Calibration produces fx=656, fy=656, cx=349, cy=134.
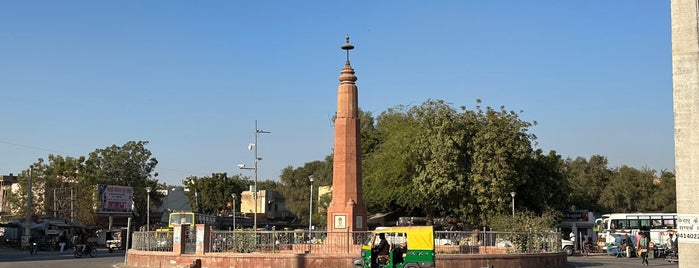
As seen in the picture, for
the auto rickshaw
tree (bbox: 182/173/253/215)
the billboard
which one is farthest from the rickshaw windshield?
tree (bbox: 182/173/253/215)

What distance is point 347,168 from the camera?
90.7 feet

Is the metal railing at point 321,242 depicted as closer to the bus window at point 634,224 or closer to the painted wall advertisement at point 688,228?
the painted wall advertisement at point 688,228

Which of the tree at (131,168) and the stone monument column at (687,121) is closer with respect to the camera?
the stone monument column at (687,121)

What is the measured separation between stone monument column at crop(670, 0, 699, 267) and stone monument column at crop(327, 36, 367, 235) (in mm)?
17280

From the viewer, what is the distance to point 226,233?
24859 millimetres

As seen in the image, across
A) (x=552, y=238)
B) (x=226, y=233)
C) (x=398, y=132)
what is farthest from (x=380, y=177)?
(x=226, y=233)

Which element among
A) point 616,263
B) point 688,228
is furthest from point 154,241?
point 688,228

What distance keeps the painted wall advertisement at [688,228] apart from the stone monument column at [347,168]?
17180mm

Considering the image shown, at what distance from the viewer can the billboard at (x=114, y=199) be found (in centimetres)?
6656

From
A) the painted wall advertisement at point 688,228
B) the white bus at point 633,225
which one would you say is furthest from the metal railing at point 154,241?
the white bus at point 633,225

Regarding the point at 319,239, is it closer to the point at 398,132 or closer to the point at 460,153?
the point at 460,153

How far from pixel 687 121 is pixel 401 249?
35.2 feet

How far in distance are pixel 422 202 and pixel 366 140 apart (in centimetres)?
1325

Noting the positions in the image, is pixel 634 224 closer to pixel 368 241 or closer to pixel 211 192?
pixel 368 241
